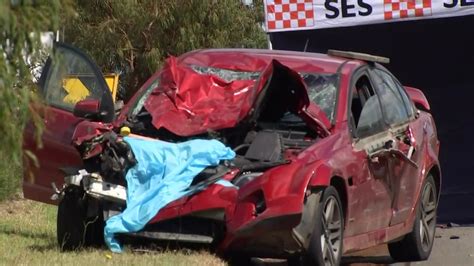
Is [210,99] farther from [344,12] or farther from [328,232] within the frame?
[344,12]

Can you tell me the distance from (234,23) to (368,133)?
1051 cm

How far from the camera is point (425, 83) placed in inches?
500

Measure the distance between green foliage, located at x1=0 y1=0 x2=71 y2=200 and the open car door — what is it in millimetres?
3753

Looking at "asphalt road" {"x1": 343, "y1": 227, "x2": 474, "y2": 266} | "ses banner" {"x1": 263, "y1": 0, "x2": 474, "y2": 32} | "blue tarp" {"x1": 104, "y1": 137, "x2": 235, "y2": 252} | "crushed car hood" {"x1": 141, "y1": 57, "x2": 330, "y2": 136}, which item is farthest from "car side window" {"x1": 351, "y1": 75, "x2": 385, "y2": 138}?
"ses banner" {"x1": 263, "y1": 0, "x2": 474, "y2": 32}

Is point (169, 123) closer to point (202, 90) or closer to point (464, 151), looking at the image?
point (202, 90)

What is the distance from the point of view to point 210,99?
8141mm

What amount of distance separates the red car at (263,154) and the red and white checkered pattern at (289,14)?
9.04 ft

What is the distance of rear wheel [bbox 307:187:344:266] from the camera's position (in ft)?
22.9

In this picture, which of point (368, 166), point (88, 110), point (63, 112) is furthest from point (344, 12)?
point (88, 110)

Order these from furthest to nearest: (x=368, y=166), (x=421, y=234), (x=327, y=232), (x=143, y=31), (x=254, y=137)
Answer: (x=143, y=31) < (x=421, y=234) < (x=368, y=166) < (x=254, y=137) < (x=327, y=232)

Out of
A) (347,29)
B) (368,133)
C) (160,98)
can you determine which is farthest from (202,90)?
(347,29)

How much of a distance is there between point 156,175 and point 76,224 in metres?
0.76

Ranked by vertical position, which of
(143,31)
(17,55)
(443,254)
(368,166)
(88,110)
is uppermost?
(17,55)

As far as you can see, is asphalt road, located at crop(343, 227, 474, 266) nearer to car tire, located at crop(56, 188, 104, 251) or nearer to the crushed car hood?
the crushed car hood
